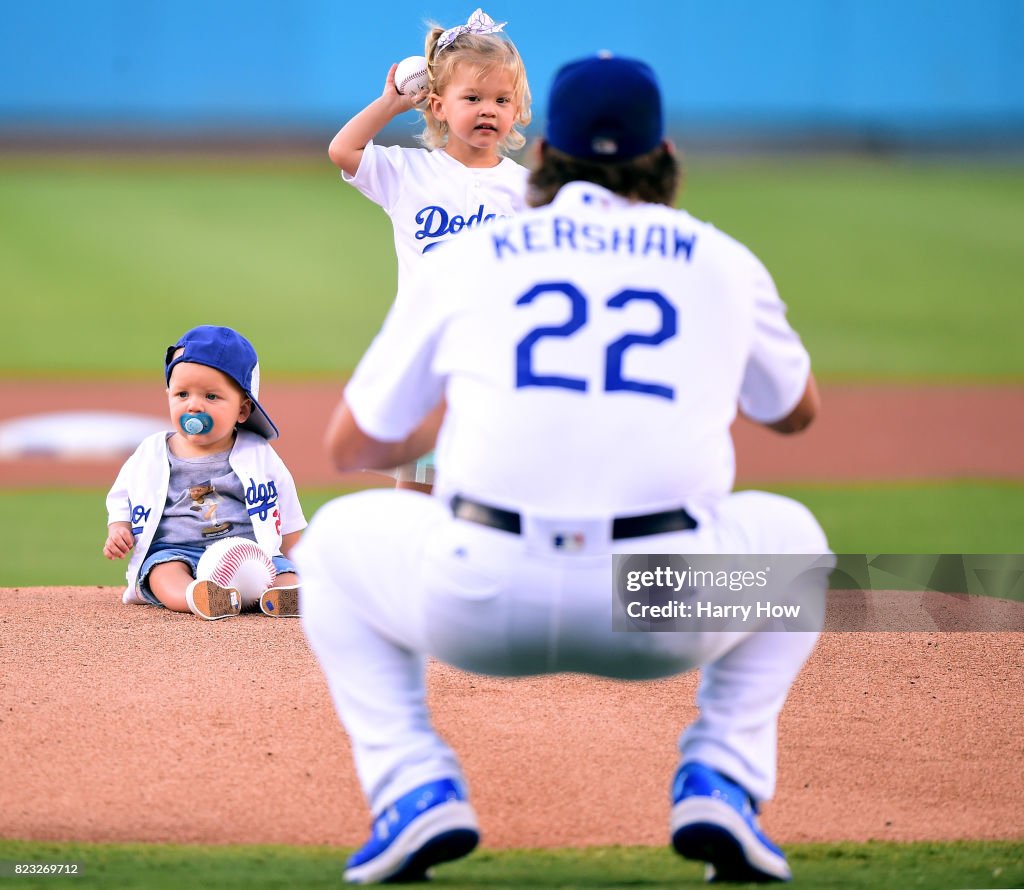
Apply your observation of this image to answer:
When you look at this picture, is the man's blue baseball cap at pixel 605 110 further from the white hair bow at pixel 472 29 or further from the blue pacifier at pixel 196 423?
the blue pacifier at pixel 196 423

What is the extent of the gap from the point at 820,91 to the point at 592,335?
28642 millimetres

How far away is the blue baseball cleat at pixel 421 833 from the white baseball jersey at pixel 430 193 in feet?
8.41

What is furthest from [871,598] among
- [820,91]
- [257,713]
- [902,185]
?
[820,91]

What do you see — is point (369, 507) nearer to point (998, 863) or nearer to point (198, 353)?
point (998, 863)

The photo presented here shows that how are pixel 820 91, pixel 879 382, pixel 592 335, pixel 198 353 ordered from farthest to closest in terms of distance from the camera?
1. pixel 820 91
2. pixel 879 382
3. pixel 198 353
4. pixel 592 335

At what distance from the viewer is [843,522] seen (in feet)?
26.3

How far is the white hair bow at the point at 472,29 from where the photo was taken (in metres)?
4.75

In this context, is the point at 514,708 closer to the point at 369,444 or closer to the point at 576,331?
the point at 369,444

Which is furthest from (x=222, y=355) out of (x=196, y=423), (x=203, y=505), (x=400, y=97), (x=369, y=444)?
(x=369, y=444)

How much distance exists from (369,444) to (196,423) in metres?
2.21

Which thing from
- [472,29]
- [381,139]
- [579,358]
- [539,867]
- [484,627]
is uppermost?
[381,139]

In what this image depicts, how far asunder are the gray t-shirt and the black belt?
2469 mm

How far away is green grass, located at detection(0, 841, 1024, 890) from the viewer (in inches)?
103

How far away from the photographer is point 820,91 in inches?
1160
